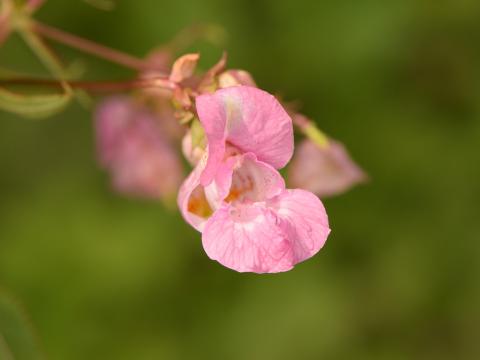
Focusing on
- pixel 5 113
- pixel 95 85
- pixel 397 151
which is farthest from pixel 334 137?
pixel 95 85

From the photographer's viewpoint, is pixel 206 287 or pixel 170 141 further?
pixel 206 287

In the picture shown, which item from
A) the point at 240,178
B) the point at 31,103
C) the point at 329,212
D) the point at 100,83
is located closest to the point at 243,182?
the point at 240,178

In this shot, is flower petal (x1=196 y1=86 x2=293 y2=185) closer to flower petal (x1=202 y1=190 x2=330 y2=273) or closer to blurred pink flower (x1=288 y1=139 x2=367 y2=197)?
flower petal (x1=202 y1=190 x2=330 y2=273)

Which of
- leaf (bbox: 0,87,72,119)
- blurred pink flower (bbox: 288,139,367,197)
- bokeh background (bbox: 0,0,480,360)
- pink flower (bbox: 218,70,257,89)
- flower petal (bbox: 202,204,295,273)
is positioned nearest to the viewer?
flower petal (bbox: 202,204,295,273)

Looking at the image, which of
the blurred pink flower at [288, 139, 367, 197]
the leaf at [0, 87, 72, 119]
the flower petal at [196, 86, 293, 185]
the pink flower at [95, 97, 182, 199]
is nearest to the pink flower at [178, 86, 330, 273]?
the flower petal at [196, 86, 293, 185]

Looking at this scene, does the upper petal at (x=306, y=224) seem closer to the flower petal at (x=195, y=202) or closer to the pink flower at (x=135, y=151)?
the flower petal at (x=195, y=202)

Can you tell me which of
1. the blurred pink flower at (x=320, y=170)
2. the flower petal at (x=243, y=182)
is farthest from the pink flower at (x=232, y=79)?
the blurred pink flower at (x=320, y=170)

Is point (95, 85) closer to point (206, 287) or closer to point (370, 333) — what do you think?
point (206, 287)

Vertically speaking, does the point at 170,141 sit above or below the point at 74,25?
below
